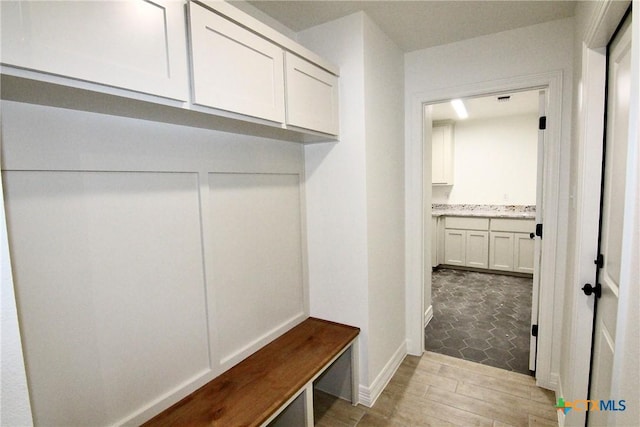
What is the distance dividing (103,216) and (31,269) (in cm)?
27

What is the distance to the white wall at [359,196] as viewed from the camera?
2.02m

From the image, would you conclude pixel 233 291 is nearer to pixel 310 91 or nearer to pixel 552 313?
pixel 310 91

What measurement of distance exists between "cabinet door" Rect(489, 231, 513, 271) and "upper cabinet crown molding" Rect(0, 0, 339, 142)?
4.28 meters

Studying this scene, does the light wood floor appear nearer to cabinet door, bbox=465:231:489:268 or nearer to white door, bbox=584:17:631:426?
white door, bbox=584:17:631:426

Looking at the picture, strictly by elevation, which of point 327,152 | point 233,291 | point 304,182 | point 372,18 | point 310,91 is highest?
point 372,18

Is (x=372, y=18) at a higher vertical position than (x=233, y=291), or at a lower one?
higher

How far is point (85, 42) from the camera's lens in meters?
0.91

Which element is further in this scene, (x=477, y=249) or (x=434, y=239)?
(x=434, y=239)

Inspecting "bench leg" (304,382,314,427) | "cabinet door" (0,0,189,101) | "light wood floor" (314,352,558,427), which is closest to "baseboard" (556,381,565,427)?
"light wood floor" (314,352,558,427)

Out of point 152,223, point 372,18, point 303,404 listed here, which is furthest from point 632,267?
point 372,18

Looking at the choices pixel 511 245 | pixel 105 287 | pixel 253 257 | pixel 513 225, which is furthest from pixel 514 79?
pixel 511 245

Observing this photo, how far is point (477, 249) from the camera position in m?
5.05

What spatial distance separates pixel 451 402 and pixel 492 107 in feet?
→ 13.2

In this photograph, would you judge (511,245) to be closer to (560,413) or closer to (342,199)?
(560,413)
